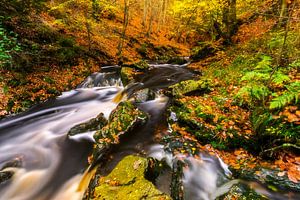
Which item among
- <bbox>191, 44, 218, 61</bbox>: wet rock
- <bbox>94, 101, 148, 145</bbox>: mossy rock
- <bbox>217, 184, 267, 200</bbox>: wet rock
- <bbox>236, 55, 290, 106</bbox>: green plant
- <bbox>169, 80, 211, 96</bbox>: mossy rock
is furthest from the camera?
<bbox>191, 44, 218, 61</bbox>: wet rock

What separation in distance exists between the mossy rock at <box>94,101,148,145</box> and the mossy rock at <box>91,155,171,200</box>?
1.49m

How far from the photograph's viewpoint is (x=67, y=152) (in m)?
6.34

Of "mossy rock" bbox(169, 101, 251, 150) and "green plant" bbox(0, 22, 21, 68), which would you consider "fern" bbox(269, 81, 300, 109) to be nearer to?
"mossy rock" bbox(169, 101, 251, 150)

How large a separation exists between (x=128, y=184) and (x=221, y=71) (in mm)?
7045

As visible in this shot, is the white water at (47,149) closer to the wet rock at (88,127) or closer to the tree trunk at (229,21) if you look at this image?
the wet rock at (88,127)

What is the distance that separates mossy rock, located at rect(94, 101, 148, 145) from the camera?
627 centimetres

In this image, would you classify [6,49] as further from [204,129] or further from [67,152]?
[204,129]

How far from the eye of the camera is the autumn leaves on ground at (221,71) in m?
4.97

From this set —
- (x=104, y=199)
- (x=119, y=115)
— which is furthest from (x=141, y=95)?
(x=104, y=199)

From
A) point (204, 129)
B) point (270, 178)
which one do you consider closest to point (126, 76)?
point (204, 129)

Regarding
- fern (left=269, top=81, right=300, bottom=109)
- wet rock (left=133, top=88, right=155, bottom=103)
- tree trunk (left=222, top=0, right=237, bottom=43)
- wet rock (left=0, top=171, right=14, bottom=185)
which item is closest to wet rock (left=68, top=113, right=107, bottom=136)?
wet rock (left=133, top=88, right=155, bottom=103)

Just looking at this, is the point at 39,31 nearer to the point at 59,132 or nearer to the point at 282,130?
the point at 59,132

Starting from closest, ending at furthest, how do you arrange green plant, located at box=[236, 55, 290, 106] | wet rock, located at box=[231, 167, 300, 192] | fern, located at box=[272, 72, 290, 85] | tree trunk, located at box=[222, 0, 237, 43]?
1. wet rock, located at box=[231, 167, 300, 192]
2. fern, located at box=[272, 72, 290, 85]
3. green plant, located at box=[236, 55, 290, 106]
4. tree trunk, located at box=[222, 0, 237, 43]

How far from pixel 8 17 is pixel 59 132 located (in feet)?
19.6
